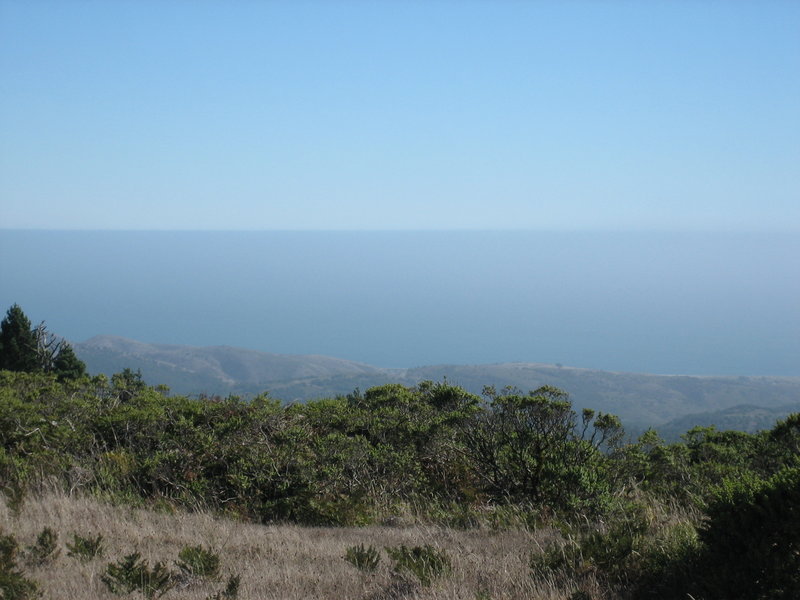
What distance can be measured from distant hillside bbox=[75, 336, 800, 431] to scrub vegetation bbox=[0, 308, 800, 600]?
379 ft

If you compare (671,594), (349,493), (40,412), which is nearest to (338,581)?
(671,594)

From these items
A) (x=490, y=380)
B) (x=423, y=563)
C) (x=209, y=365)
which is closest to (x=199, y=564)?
(x=423, y=563)

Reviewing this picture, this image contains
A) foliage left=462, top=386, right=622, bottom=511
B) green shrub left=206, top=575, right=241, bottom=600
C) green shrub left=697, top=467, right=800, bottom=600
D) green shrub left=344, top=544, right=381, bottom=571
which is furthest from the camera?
foliage left=462, top=386, right=622, bottom=511

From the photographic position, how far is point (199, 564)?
4.46 m

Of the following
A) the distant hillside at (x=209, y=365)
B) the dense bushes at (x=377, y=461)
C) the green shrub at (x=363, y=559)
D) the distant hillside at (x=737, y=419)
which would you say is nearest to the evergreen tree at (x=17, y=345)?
the dense bushes at (x=377, y=461)

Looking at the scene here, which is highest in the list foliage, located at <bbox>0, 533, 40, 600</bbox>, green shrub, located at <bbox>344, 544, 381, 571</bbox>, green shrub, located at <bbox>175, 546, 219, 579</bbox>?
foliage, located at <bbox>0, 533, 40, 600</bbox>

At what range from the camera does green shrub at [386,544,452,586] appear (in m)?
4.37

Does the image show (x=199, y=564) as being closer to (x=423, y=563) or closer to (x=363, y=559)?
(x=363, y=559)

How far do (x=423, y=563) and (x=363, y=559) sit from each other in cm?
50

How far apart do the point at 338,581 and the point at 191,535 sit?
176 cm

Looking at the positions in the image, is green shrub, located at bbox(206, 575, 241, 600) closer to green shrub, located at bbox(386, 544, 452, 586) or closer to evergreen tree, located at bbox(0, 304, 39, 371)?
green shrub, located at bbox(386, 544, 452, 586)

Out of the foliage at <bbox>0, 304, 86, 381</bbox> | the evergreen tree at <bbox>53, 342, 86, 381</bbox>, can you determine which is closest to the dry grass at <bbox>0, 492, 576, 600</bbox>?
the foliage at <bbox>0, 304, 86, 381</bbox>

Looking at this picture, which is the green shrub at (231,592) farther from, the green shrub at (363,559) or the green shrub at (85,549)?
the green shrub at (85,549)

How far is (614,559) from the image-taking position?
4363mm
